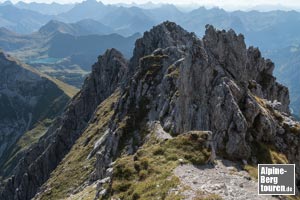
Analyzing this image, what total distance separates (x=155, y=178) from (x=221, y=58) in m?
42.5

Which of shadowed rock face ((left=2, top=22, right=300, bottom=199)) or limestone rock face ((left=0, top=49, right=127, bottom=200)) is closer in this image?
shadowed rock face ((left=2, top=22, right=300, bottom=199))

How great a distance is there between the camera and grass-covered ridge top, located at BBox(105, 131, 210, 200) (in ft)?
120

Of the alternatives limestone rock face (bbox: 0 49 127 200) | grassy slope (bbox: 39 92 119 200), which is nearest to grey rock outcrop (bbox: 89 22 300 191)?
grassy slope (bbox: 39 92 119 200)

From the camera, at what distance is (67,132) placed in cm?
16775

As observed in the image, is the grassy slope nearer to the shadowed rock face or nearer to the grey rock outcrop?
the shadowed rock face

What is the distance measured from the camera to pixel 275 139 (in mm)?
54188

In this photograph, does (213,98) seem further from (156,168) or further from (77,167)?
(77,167)

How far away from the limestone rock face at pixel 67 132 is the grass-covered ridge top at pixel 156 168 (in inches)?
4643

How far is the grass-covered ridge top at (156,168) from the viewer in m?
36.6

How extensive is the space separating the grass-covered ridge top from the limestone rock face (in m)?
118

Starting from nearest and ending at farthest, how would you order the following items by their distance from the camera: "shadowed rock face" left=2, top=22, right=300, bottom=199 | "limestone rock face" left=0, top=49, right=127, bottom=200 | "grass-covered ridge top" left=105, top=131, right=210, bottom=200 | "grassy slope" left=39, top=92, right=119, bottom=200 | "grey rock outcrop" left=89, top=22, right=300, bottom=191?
"grass-covered ridge top" left=105, top=131, right=210, bottom=200
"grey rock outcrop" left=89, top=22, right=300, bottom=191
"shadowed rock face" left=2, top=22, right=300, bottom=199
"grassy slope" left=39, top=92, right=119, bottom=200
"limestone rock face" left=0, top=49, right=127, bottom=200

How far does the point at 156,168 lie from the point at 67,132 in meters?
132

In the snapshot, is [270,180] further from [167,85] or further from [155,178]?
[167,85]

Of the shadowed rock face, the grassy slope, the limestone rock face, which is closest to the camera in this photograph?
the shadowed rock face
